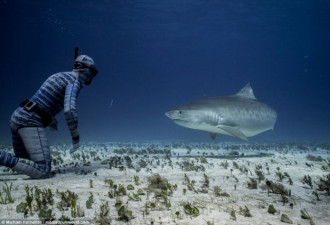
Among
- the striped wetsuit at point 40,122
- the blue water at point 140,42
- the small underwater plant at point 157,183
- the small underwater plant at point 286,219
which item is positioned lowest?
the small underwater plant at point 286,219

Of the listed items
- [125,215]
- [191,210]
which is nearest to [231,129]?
[191,210]

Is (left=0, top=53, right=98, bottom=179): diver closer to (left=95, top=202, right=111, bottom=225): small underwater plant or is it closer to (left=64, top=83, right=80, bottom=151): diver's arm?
(left=64, top=83, right=80, bottom=151): diver's arm

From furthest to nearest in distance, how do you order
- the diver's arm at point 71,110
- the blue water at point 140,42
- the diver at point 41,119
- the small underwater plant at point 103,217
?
the blue water at point 140,42 → the diver at point 41,119 → the diver's arm at point 71,110 → the small underwater plant at point 103,217

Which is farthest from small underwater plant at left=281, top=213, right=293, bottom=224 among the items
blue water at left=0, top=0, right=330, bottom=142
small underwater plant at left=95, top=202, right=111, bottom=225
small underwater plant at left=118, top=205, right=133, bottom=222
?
blue water at left=0, top=0, right=330, bottom=142

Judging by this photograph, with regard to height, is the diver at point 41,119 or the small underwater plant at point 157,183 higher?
the diver at point 41,119

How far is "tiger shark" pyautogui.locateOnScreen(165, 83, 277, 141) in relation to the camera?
882 cm

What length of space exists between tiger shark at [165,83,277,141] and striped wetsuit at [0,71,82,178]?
428 cm

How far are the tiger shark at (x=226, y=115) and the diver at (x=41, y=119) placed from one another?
4.25 meters

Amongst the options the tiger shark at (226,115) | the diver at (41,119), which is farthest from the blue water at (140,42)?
the diver at (41,119)

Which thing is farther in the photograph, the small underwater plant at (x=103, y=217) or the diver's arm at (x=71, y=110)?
the diver's arm at (x=71, y=110)

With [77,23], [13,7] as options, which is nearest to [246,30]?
[77,23]

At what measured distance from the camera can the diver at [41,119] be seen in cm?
479

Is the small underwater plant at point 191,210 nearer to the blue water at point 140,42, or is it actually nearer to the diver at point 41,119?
the diver at point 41,119

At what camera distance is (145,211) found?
124 inches
